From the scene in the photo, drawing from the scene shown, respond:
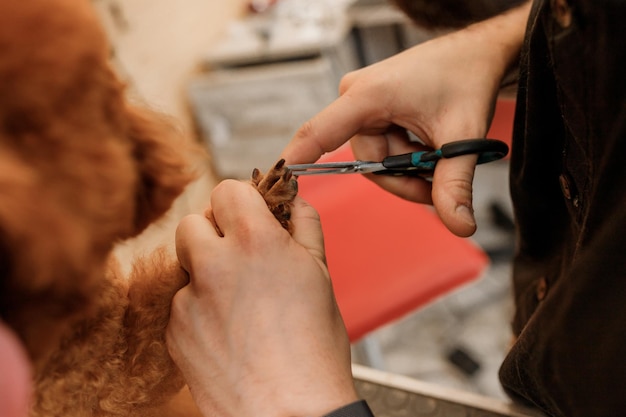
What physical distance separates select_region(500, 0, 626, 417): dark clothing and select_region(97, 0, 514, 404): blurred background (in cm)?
115

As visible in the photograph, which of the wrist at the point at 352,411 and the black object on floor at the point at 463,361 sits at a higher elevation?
the wrist at the point at 352,411

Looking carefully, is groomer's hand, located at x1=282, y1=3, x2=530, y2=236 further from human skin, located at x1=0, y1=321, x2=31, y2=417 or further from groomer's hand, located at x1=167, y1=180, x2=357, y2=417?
human skin, located at x1=0, y1=321, x2=31, y2=417

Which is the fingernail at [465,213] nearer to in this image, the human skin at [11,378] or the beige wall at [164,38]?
the human skin at [11,378]

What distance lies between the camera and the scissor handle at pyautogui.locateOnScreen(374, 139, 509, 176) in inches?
29.1

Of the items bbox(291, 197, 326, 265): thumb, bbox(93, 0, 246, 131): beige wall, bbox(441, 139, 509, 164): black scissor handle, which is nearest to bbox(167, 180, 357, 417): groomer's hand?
bbox(291, 197, 326, 265): thumb

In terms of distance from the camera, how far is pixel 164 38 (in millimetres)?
2178

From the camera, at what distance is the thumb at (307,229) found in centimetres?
65

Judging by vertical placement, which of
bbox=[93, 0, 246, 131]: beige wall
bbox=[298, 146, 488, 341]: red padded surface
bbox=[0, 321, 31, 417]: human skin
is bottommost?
bbox=[298, 146, 488, 341]: red padded surface

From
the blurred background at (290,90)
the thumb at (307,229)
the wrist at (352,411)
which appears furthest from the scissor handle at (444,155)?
the blurred background at (290,90)

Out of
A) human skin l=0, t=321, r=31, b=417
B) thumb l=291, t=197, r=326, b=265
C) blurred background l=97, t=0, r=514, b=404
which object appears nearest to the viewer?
human skin l=0, t=321, r=31, b=417

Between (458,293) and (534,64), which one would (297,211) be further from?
(458,293)

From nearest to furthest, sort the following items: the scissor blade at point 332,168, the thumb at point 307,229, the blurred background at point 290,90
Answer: the thumb at point 307,229 < the scissor blade at point 332,168 < the blurred background at point 290,90

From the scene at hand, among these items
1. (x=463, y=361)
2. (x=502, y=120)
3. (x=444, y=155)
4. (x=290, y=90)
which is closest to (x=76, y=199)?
(x=444, y=155)

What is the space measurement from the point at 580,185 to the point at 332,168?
0.30 metres
